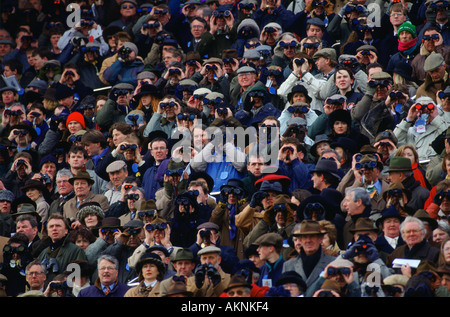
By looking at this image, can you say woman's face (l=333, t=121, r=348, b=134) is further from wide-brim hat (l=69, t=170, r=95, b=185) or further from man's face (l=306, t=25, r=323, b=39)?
wide-brim hat (l=69, t=170, r=95, b=185)

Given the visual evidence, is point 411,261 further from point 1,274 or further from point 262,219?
point 1,274

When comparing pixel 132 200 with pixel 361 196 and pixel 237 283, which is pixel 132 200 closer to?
pixel 361 196

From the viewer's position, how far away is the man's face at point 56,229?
17.5 metres

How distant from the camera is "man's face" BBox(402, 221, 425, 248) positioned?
1493cm

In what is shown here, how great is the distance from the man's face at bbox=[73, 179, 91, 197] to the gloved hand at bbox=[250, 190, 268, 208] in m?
3.16

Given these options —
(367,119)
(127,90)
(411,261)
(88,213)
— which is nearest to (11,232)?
(88,213)

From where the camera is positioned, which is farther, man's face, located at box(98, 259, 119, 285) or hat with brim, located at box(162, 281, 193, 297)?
man's face, located at box(98, 259, 119, 285)

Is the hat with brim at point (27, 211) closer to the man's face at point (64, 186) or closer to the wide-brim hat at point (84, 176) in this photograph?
the man's face at point (64, 186)

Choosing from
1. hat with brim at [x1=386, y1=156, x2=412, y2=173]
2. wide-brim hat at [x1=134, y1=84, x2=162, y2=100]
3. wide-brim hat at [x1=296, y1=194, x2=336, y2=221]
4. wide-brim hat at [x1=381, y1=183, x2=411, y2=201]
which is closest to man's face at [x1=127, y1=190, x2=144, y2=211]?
wide-brim hat at [x1=296, y1=194, x2=336, y2=221]

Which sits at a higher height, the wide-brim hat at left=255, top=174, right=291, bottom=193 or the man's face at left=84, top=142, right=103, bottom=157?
the man's face at left=84, top=142, right=103, bottom=157

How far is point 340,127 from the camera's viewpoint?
18.1 metres

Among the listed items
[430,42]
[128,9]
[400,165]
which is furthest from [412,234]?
[128,9]

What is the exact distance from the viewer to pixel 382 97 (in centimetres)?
1859

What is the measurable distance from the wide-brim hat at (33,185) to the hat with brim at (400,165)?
5.53 meters
